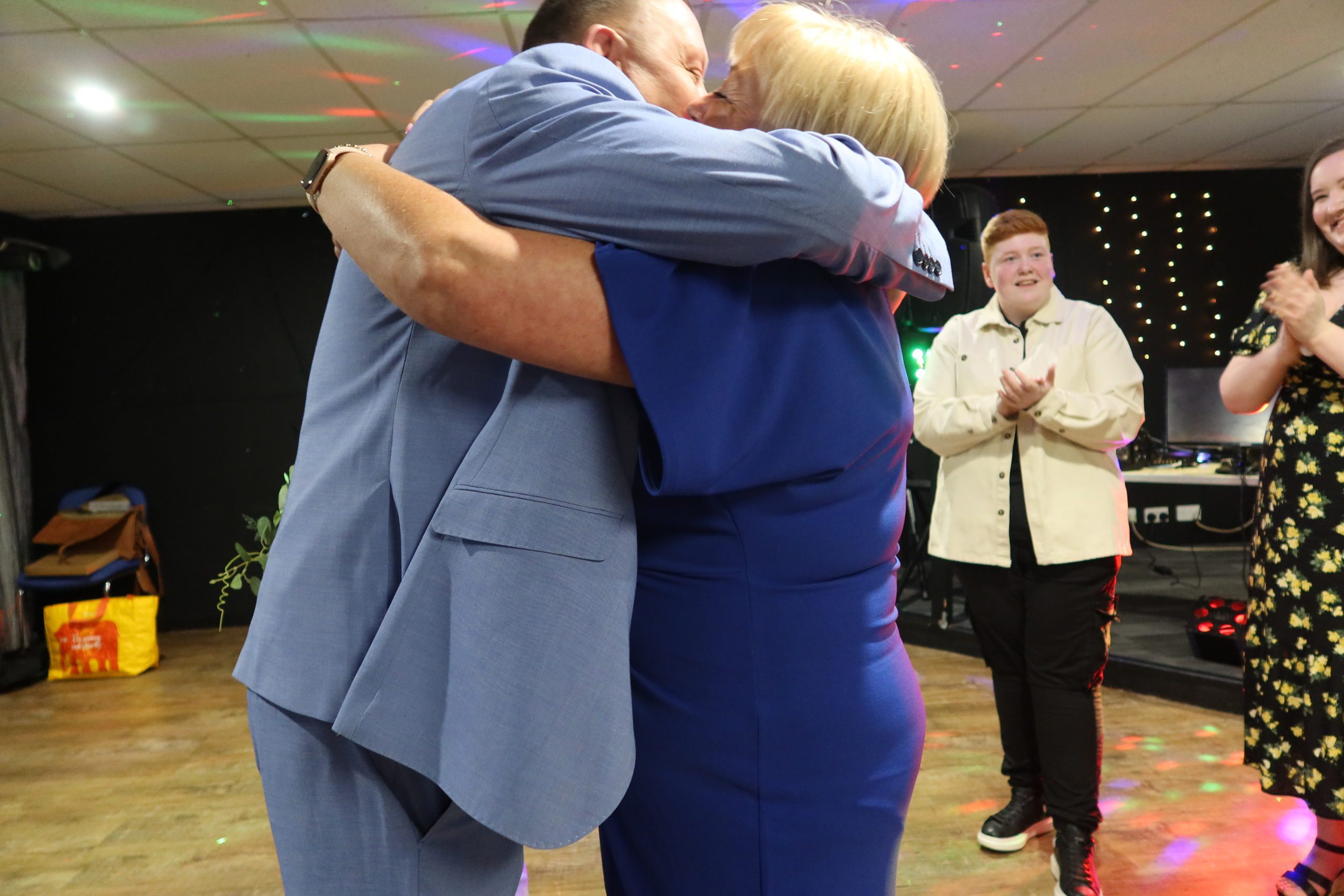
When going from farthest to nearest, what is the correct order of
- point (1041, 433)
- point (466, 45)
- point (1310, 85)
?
point (1310, 85) → point (466, 45) → point (1041, 433)

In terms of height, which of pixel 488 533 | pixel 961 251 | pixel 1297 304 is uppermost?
pixel 961 251

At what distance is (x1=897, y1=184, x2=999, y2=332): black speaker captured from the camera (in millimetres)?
5094

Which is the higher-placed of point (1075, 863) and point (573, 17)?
point (573, 17)

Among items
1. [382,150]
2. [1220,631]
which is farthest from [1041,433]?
[1220,631]

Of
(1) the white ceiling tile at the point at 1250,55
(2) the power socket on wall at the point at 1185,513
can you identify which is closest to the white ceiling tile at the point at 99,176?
(1) the white ceiling tile at the point at 1250,55

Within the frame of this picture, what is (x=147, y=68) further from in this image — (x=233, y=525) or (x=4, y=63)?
(x=233, y=525)

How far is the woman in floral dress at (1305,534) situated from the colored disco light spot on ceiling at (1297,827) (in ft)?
1.15

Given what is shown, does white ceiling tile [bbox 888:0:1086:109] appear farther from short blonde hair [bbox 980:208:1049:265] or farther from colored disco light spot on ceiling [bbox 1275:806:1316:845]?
colored disco light spot on ceiling [bbox 1275:806:1316:845]

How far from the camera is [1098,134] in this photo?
5680 mm

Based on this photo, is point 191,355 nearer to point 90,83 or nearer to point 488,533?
point 90,83

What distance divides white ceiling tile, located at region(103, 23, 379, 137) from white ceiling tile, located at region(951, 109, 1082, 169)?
339 cm

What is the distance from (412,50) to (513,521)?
4.01m

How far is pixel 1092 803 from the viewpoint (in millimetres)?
2205

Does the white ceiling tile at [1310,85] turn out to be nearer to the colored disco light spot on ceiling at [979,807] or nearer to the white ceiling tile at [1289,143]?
the white ceiling tile at [1289,143]
